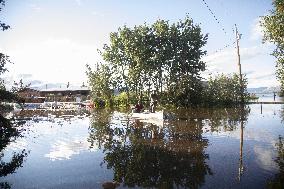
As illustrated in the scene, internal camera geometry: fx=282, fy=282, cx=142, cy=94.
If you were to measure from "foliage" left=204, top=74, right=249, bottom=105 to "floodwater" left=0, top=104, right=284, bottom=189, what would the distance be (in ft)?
101

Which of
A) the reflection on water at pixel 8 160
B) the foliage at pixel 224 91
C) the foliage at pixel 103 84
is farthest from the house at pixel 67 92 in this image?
the reflection on water at pixel 8 160

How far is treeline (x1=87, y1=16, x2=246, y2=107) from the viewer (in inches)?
2192

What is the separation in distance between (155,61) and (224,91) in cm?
1476

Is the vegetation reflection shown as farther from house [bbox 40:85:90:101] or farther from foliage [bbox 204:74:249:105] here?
house [bbox 40:85:90:101]

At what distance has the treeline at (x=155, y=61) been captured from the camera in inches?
2192

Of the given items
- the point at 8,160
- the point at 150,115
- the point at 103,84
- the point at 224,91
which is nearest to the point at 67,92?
the point at 103,84

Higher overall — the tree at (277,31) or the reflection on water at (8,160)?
the tree at (277,31)

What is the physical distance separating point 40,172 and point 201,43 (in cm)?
5035

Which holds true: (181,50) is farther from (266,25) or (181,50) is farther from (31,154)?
(31,154)

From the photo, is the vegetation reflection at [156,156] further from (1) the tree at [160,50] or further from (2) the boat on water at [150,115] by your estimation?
(1) the tree at [160,50]

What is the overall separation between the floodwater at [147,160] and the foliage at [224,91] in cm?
3084

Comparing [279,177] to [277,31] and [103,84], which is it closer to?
[277,31]

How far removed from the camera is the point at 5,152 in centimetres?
1622

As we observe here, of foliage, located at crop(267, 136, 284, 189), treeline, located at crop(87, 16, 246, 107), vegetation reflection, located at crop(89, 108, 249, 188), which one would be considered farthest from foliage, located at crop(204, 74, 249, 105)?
foliage, located at crop(267, 136, 284, 189)
